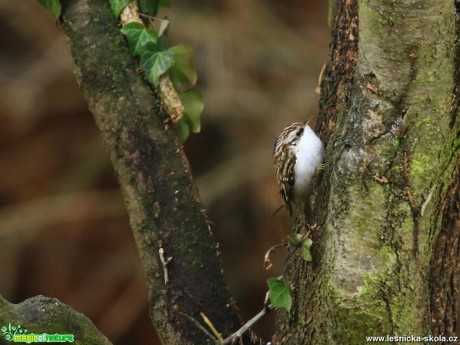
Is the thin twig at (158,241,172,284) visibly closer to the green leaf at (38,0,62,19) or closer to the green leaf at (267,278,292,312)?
the green leaf at (267,278,292,312)

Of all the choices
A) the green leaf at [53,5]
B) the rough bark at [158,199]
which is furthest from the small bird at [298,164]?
the green leaf at [53,5]

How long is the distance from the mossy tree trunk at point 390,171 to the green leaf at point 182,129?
639mm

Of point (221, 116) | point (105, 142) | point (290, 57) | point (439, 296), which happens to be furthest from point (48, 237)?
point (439, 296)

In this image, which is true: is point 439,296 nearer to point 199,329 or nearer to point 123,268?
point 199,329

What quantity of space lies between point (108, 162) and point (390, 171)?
3634mm

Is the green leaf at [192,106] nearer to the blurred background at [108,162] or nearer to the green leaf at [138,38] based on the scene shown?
the green leaf at [138,38]

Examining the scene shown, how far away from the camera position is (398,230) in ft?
6.53

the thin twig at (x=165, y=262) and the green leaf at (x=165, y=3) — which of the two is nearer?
the thin twig at (x=165, y=262)

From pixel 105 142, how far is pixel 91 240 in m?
3.13

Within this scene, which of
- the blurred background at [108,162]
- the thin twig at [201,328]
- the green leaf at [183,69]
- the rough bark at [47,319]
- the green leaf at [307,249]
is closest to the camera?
the rough bark at [47,319]

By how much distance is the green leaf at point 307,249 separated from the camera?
2.21 meters

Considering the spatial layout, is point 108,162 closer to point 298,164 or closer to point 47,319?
point 298,164

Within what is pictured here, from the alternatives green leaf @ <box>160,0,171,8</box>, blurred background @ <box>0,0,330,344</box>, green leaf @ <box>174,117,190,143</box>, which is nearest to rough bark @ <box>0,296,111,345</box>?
green leaf @ <box>174,117,190,143</box>

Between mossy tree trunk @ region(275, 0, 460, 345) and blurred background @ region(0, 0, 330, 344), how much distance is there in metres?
2.92
